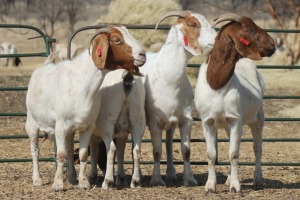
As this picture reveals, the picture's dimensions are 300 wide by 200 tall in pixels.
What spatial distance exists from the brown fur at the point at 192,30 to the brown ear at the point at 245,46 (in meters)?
0.49

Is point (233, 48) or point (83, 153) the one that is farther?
point (83, 153)

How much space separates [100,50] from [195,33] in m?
1.09

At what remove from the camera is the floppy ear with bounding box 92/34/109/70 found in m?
9.65

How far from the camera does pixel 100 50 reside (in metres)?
9.69

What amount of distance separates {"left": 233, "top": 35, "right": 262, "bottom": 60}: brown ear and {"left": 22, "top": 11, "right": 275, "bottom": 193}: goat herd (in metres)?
0.01

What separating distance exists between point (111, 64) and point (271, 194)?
2233 millimetres

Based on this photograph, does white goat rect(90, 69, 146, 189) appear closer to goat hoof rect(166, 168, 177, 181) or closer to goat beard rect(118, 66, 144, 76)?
goat beard rect(118, 66, 144, 76)

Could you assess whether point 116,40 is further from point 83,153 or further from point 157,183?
point 157,183

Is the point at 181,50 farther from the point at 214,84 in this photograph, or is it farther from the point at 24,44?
the point at 24,44

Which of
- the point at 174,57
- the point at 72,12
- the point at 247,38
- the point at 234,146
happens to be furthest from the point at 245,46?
the point at 72,12

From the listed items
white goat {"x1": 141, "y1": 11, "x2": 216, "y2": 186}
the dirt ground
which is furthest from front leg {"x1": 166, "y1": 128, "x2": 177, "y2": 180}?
white goat {"x1": 141, "y1": 11, "x2": 216, "y2": 186}

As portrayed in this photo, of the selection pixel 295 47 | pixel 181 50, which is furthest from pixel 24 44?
pixel 181 50

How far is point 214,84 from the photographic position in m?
9.70

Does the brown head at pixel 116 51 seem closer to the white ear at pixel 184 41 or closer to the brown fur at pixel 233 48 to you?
the white ear at pixel 184 41
